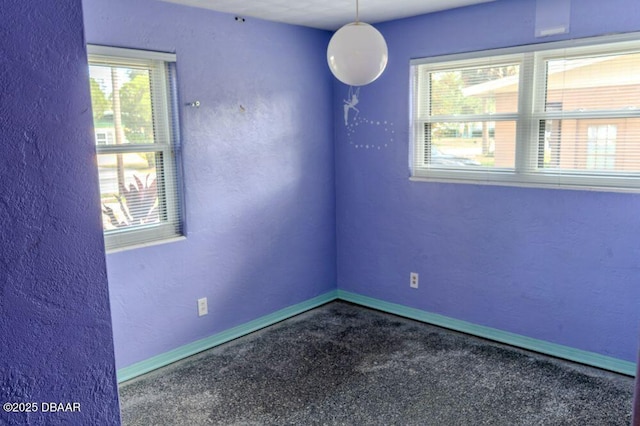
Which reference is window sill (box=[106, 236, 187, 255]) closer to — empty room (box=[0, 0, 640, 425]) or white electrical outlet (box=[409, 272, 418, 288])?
empty room (box=[0, 0, 640, 425])

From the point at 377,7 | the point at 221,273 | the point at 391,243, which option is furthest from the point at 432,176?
the point at 221,273

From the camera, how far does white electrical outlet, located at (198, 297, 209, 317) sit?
3.32 m

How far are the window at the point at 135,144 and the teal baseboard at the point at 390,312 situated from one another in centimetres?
76

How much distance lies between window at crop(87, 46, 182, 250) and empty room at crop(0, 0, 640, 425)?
0.01 meters

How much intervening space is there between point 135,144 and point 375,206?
186cm

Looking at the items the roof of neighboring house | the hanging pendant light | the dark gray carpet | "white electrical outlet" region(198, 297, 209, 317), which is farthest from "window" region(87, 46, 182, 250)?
the roof of neighboring house

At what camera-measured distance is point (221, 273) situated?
11.3 feet

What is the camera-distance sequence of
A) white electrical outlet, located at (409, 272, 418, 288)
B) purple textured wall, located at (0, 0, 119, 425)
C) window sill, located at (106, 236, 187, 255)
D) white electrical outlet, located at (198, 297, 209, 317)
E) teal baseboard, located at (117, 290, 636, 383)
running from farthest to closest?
white electrical outlet, located at (409, 272, 418, 288) < white electrical outlet, located at (198, 297, 209, 317) < teal baseboard, located at (117, 290, 636, 383) < window sill, located at (106, 236, 187, 255) < purple textured wall, located at (0, 0, 119, 425)

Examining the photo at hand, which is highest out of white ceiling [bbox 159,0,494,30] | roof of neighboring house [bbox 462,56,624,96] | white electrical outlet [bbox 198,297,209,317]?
white ceiling [bbox 159,0,494,30]

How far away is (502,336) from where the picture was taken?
→ 338cm

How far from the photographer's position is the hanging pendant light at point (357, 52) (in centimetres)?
218

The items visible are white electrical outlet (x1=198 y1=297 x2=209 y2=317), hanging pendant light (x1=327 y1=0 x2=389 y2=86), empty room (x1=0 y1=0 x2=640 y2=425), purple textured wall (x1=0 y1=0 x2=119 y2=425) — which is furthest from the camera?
white electrical outlet (x1=198 y1=297 x2=209 y2=317)

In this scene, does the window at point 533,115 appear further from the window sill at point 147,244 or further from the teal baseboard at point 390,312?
the window sill at point 147,244

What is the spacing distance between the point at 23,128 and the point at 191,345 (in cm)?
266
